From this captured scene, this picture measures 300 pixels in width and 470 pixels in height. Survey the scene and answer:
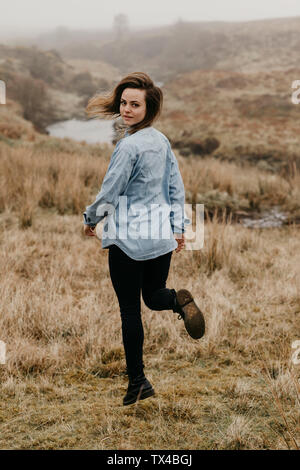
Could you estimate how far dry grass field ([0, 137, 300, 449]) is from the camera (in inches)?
76.4

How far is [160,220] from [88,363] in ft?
3.86

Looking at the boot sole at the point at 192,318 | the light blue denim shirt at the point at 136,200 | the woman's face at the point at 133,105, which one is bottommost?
the boot sole at the point at 192,318

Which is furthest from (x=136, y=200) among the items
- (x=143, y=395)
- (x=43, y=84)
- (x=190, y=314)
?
(x=43, y=84)

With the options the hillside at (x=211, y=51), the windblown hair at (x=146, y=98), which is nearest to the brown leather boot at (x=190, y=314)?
the windblown hair at (x=146, y=98)

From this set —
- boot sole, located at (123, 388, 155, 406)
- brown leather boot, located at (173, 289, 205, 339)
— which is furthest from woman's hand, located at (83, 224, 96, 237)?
boot sole, located at (123, 388, 155, 406)

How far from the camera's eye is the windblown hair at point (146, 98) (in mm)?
1930

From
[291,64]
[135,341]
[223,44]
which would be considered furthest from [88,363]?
[223,44]

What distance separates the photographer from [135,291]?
1.95 metres

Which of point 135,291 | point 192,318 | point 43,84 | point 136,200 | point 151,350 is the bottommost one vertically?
point 151,350

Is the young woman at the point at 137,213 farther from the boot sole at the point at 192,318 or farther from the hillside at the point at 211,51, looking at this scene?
the hillside at the point at 211,51

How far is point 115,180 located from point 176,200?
1.45ft

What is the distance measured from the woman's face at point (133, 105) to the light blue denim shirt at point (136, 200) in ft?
0.24

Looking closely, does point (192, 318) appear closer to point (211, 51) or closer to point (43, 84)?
point (43, 84)

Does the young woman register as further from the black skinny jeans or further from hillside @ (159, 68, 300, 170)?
hillside @ (159, 68, 300, 170)
